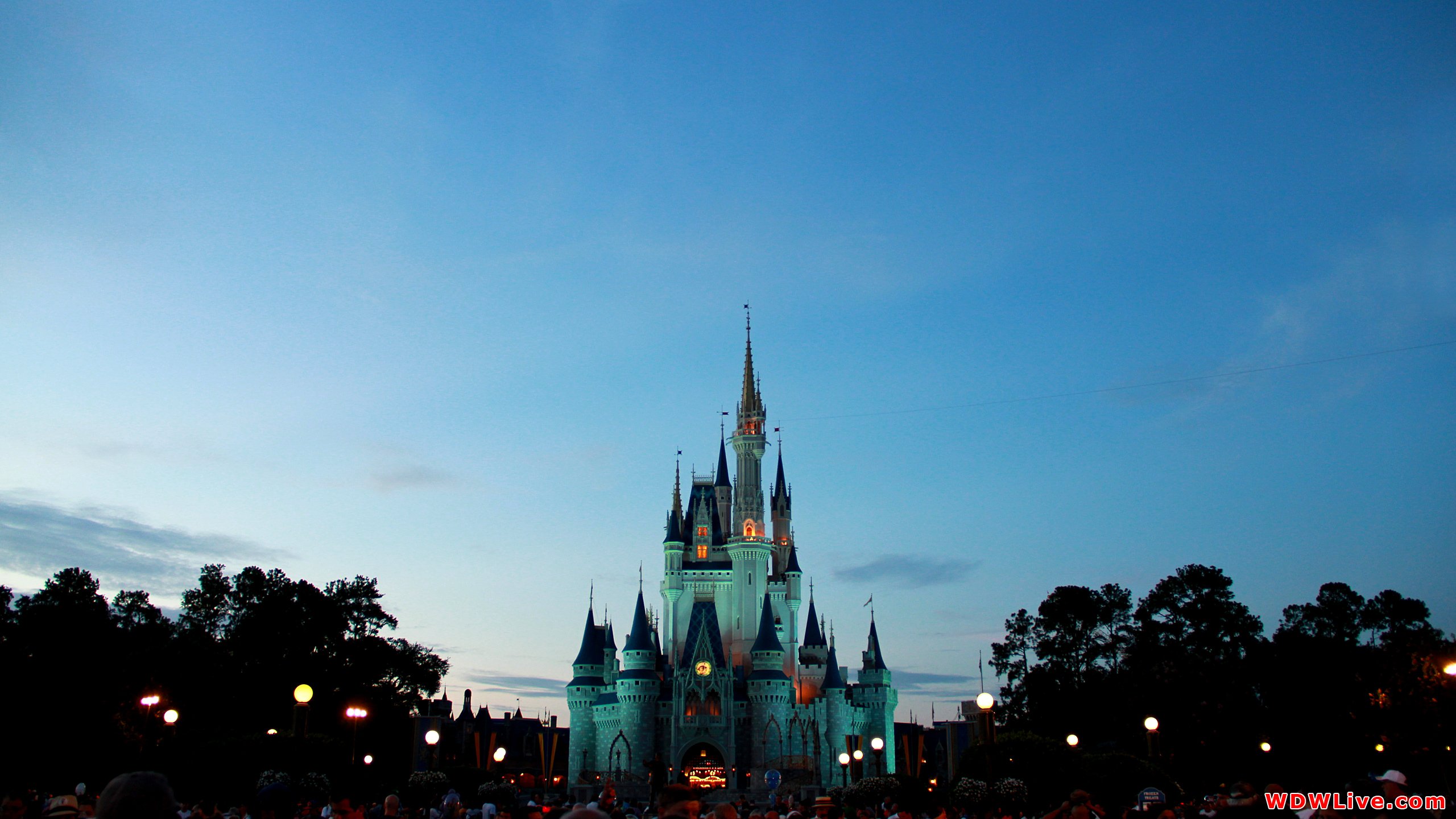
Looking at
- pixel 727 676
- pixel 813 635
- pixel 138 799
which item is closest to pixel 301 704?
pixel 138 799

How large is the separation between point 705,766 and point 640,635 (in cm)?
1195

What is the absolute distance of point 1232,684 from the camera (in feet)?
181

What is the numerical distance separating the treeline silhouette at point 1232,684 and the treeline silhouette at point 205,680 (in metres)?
35.3

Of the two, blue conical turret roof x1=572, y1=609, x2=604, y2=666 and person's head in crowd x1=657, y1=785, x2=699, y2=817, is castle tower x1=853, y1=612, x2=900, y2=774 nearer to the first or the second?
blue conical turret roof x1=572, y1=609, x2=604, y2=666

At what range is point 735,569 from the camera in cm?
9169

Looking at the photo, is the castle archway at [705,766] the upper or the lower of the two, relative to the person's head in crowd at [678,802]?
lower

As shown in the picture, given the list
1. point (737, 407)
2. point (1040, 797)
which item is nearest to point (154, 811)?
point (1040, 797)

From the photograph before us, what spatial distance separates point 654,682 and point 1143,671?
3782 centimetres

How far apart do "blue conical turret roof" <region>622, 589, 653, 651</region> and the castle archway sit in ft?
29.5

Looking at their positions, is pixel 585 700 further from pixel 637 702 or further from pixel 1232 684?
pixel 1232 684

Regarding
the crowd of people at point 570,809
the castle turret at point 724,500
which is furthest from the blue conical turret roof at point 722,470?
the crowd of people at point 570,809

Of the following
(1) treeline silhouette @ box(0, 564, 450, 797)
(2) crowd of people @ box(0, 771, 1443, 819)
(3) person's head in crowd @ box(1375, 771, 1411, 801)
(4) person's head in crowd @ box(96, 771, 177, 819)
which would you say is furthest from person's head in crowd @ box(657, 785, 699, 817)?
(1) treeline silhouette @ box(0, 564, 450, 797)

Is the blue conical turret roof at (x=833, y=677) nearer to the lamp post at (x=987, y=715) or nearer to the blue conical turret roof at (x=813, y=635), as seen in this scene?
the blue conical turret roof at (x=813, y=635)

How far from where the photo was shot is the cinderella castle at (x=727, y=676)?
79.9 m
